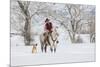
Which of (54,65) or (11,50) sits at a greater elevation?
(11,50)

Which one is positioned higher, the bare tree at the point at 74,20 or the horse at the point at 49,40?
the bare tree at the point at 74,20

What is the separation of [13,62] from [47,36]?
472 millimetres

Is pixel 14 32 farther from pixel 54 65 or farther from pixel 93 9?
pixel 93 9

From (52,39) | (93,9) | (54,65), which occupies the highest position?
(93,9)

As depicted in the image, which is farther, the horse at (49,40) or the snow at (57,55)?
the horse at (49,40)

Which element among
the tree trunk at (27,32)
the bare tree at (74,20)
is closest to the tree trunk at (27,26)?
the tree trunk at (27,32)

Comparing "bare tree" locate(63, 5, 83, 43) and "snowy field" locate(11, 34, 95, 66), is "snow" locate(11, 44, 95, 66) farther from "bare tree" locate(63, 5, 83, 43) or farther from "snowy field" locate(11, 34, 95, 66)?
"bare tree" locate(63, 5, 83, 43)

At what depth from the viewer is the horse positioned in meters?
2.38

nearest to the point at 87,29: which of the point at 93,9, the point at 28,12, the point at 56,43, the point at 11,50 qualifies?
the point at 93,9

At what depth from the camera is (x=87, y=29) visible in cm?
258

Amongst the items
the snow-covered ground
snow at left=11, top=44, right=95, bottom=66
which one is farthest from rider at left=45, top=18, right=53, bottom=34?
snow at left=11, top=44, right=95, bottom=66

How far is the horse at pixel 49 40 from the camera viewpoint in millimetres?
2375

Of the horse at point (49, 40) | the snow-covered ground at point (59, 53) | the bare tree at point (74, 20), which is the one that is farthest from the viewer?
the bare tree at point (74, 20)

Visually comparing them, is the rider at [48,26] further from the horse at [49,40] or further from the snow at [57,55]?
the snow at [57,55]
